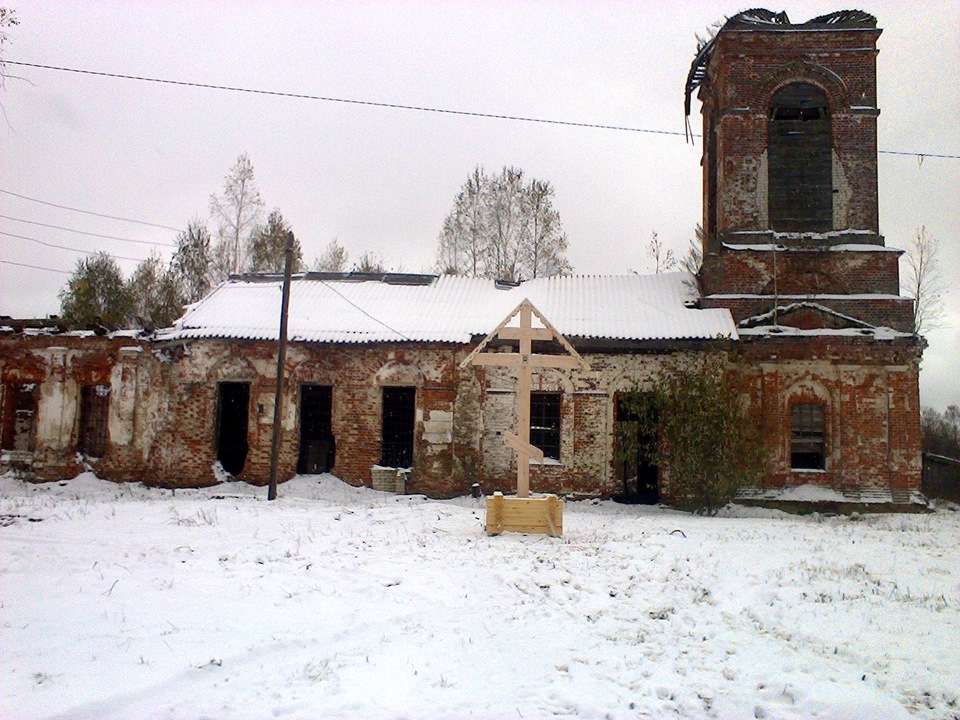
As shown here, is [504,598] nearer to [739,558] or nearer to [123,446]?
[739,558]

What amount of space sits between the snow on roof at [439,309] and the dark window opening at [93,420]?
9.07 ft

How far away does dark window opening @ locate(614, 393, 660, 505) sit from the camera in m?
16.0

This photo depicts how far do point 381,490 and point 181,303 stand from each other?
76.1ft

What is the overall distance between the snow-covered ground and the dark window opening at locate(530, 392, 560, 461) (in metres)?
6.24

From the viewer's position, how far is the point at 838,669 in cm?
520

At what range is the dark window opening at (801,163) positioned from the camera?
1789cm

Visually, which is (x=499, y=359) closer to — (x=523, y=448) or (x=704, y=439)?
(x=523, y=448)

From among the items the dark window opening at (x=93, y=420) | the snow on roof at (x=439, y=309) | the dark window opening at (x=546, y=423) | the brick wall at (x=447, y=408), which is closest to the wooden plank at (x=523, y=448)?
the brick wall at (x=447, y=408)

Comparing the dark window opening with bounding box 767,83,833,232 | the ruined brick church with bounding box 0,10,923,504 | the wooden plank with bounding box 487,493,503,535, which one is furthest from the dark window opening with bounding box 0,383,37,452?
the dark window opening with bounding box 767,83,833,232

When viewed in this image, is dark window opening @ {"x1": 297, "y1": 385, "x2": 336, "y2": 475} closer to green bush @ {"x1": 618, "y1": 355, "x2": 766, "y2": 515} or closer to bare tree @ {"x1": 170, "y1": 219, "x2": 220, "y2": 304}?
green bush @ {"x1": 618, "y1": 355, "x2": 766, "y2": 515}

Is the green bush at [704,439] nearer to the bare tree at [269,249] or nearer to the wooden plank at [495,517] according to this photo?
the wooden plank at [495,517]

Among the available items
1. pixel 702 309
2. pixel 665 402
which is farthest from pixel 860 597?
pixel 702 309

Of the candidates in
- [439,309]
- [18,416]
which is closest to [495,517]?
[439,309]

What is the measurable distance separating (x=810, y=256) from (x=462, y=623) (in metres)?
15.1
